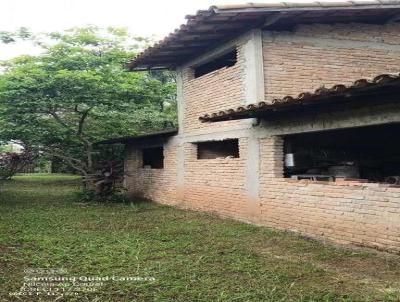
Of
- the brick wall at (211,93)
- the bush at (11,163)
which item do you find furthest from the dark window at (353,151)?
the bush at (11,163)

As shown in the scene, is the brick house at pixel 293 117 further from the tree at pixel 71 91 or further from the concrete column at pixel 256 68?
the tree at pixel 71 91

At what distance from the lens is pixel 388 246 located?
5.79 meters

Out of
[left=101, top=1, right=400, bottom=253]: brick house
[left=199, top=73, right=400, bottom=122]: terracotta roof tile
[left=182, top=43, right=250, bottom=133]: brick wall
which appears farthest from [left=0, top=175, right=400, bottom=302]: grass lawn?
[left=182, top=43, right=250, bottom=133]: brick wall

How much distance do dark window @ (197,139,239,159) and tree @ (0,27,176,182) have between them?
9.69 ft

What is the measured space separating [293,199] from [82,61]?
833 cm

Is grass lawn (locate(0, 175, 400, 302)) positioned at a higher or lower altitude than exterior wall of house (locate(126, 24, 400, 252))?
lower

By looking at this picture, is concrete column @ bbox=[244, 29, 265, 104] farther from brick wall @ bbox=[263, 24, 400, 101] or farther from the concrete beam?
the concrete beam

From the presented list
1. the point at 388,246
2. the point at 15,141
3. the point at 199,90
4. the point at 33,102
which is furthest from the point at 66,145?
the point at 388,246

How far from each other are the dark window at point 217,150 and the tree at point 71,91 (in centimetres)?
295

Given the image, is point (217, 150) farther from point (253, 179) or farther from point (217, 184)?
point (253, 179)

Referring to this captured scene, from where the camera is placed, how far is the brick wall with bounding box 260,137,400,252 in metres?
5.83

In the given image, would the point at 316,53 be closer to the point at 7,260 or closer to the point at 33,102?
the point at 7,260

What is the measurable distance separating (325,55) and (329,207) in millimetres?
3913

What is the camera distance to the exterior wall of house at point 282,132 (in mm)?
6230
